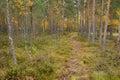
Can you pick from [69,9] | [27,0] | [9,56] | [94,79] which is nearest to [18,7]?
[27,0]

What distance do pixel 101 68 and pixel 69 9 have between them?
3570 centimetres

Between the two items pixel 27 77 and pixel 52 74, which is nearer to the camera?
pixel 27 77

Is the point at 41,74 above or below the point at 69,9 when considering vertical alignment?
below

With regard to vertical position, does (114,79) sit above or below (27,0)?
below

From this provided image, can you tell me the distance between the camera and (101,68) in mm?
12211

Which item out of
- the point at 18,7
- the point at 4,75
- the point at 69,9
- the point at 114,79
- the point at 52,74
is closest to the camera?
the point at 4,75

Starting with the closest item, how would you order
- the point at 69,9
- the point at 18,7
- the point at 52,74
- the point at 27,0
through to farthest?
the point at 52,74
the point at 27,0
the point at 18,7
the point at 69,9

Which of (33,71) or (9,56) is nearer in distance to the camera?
(33,71)

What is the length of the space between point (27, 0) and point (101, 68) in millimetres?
13971

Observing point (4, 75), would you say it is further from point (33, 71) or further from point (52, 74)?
point (52, 74)

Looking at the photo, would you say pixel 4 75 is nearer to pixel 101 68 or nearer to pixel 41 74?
pixel 41 74

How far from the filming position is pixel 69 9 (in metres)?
46.6

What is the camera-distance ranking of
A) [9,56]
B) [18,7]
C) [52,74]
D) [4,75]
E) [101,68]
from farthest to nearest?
[18,7] < [9,56] < [101,68] < [52,74] < [4,75]

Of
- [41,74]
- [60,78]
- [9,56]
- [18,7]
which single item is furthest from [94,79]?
[18,7]
